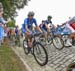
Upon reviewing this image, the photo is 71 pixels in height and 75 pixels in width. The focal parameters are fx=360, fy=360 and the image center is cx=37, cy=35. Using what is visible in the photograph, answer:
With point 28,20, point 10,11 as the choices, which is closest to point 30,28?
point 28,20

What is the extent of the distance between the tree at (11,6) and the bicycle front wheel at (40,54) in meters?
35.3

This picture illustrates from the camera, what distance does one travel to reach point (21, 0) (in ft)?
181

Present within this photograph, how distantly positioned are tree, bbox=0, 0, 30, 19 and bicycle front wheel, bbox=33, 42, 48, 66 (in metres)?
35.3

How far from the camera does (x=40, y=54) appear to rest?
12156 mm

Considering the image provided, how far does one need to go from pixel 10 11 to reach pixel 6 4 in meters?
3.43

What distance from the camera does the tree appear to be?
1876 inches

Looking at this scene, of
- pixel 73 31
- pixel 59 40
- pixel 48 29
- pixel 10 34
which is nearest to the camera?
pixel 73 31

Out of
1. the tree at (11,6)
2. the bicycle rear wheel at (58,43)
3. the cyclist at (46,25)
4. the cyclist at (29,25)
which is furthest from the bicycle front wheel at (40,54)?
the tree at (11,6)

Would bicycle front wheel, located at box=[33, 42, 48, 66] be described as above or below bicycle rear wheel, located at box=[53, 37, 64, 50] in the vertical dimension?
below

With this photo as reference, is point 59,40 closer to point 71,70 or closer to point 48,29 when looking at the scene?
point 48,29

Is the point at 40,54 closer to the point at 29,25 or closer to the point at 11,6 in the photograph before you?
the point at 29,25

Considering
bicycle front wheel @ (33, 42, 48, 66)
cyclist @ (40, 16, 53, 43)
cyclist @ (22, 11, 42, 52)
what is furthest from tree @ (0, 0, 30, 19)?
bicycle front wheel @ (33, 42, 48, 66)

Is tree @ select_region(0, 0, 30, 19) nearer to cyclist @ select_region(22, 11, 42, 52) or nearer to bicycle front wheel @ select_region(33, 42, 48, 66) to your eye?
cyclist @ select_region(22, 11, 42, 52)

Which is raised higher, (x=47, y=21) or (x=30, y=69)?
(x=47, y=21)
